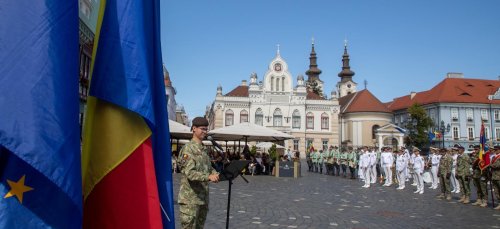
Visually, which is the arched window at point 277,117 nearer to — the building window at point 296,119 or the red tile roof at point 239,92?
the building window at point 296,119

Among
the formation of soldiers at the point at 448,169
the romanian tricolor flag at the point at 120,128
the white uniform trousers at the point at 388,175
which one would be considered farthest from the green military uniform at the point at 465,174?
the romanian tricolor flag at the point at 120,128

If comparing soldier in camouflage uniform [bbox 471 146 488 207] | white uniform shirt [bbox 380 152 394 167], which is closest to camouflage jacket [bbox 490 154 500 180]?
soldier in camouflage uniform [bbox 471 146 488 207]

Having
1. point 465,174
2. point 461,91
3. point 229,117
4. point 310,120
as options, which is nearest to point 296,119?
point 310,120

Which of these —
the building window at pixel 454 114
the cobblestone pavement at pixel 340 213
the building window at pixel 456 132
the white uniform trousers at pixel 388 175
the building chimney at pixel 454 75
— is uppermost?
the building chimney at pixel 454 75

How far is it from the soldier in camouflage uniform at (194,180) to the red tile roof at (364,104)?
2813 inches

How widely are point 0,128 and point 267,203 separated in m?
9.90

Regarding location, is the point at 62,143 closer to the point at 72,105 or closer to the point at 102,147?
the point at 72,105

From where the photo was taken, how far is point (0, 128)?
6.25 feet

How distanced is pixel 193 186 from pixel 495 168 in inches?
433

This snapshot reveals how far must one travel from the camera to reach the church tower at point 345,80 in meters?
97.8

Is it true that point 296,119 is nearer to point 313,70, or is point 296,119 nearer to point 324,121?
point 324,121

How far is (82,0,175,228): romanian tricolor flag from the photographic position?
251 centimetres

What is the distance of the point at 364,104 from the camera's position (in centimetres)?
7369

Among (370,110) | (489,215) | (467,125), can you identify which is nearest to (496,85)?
(467,125)
